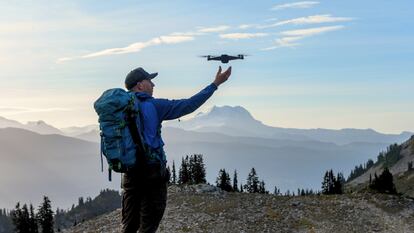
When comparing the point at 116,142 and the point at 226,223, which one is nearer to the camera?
the point at 116,142

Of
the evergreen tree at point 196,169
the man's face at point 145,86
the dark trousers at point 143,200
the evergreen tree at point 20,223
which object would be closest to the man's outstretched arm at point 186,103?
the man's face at point 145,86

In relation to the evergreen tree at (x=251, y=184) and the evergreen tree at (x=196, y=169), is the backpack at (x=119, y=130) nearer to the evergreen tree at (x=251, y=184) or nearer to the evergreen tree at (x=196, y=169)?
the evergreen tree at (x=196, y=169)

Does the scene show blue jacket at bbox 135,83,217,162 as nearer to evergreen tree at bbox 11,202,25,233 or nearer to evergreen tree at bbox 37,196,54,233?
evergreen tree at bbox 11,202,25,233

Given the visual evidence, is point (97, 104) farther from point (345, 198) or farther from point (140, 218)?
point (345, 198)

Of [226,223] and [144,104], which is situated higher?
[144,104]

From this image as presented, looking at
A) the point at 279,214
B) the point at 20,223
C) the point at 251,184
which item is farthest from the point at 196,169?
the point at 279,214

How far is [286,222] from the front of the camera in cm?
3556

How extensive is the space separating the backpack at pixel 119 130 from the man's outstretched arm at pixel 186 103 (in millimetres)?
510

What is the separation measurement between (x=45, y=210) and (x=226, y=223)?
5676 centimetres

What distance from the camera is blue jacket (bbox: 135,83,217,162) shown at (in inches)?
328

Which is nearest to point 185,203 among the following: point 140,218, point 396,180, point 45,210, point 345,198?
point 345,198

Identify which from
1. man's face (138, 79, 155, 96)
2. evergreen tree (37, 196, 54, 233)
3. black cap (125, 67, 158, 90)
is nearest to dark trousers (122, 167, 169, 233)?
man's face (138, 79, 155, 96)

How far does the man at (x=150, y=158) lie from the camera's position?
27.4ft

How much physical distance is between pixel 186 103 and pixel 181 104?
3.5 inches
